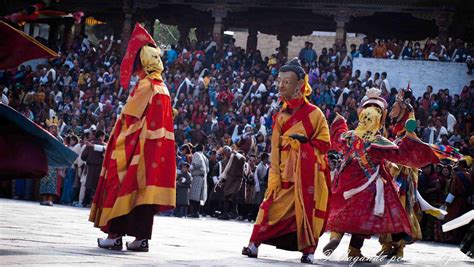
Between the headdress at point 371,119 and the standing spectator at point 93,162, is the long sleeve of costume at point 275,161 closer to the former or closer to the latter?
the headdress at point 371,119

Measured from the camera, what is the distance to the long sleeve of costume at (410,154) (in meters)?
8.60

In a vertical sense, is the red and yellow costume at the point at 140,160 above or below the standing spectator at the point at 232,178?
above

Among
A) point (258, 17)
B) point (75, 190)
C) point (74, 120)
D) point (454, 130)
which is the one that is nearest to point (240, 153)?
point (75, 190)

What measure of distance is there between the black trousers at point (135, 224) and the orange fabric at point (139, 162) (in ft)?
0.18

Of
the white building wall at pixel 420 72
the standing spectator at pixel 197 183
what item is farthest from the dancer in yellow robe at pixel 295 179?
the white building wall at pixel 420 72

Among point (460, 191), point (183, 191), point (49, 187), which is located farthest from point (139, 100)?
point (183, 191)

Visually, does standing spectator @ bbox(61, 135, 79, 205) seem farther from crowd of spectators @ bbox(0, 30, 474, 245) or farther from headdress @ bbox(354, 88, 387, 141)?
headdress @ bbox(354, 88, 387, 141)

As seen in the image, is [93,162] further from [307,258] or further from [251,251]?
[307,258]

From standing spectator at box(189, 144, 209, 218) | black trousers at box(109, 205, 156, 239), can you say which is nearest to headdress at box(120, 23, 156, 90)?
black trousers at box(109, 205, 156, 239)

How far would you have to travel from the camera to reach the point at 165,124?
7.50 meters

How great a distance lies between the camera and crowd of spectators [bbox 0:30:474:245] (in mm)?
19094

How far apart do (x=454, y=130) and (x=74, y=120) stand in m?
9.20

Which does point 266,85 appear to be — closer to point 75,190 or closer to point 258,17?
point 75,190

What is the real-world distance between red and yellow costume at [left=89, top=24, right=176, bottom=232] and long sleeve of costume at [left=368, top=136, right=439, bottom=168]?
86.5 inches
